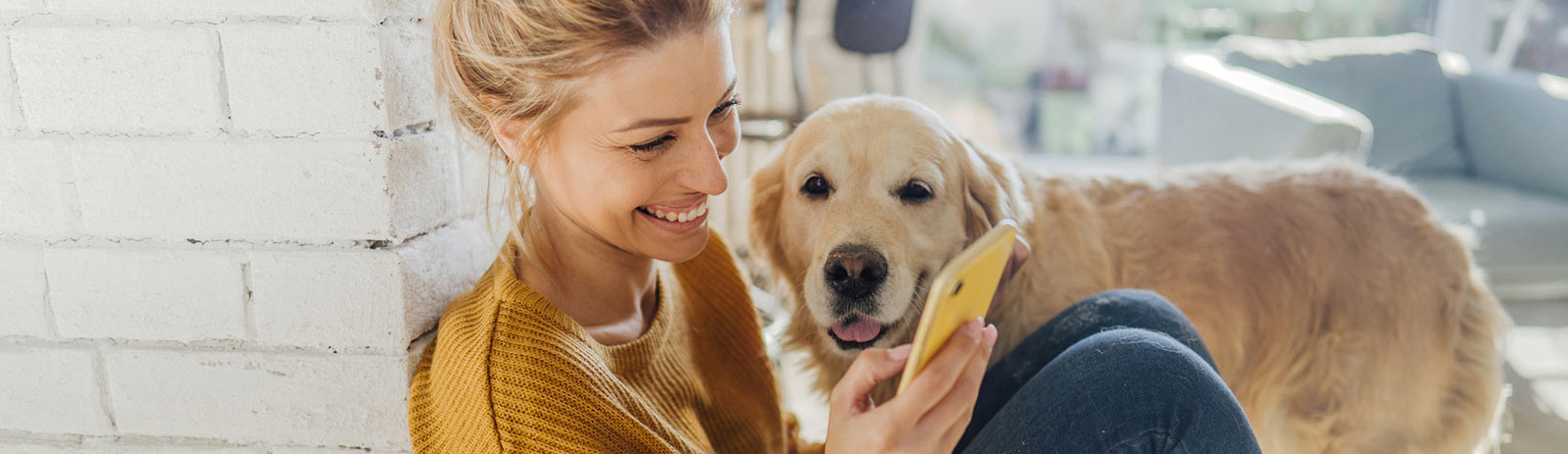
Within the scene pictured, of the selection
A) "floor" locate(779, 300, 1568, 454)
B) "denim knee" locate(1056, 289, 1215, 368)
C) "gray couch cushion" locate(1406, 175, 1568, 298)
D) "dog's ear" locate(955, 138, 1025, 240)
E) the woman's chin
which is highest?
the woman's chin

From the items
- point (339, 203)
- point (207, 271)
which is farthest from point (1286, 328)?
point (207, 271)

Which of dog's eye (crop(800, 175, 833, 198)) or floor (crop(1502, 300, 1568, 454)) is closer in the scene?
dog's eye (crop(800, 175, 833, 198))

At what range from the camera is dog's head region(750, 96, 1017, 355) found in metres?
1.23

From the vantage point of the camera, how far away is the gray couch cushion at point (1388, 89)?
333 cm

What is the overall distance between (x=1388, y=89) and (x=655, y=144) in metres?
3.36

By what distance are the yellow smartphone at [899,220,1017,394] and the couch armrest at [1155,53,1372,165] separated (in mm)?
1953

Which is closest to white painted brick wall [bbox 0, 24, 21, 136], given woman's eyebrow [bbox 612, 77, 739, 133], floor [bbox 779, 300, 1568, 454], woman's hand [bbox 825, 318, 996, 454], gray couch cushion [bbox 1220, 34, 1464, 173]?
woman's eyebrow [bbox 612, 77, 739, 133]

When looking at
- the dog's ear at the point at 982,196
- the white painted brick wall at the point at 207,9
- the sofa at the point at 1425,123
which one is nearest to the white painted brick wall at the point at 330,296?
the white painted brick wall at the point at 207,9

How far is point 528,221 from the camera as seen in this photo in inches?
41.0

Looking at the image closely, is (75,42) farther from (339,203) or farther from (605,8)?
(605,8)

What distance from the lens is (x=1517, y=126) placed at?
3.21 metres

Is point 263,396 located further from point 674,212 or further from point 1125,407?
point 1125,407

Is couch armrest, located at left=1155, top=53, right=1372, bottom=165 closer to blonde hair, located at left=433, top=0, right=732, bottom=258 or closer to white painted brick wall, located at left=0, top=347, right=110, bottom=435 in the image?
blonde hair, located at left=433, top=0, right=732, bottom=258

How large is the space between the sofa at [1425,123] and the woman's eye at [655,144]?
2.13 m
